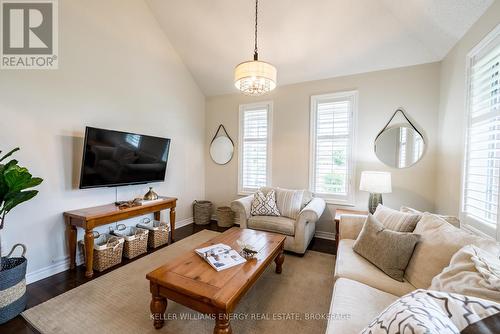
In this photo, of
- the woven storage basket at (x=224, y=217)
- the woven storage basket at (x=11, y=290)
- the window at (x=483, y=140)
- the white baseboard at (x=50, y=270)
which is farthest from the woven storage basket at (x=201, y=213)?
the window at (x=483, y=140)

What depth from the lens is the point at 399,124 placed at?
310 cm

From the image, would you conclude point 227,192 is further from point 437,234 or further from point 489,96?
point 489,96

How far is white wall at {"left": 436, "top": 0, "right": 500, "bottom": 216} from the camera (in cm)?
221

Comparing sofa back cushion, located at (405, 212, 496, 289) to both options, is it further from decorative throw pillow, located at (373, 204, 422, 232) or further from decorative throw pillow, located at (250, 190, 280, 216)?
decorative throw pillow, located at (250, 190, 280, 216)

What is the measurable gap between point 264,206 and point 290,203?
0.40m

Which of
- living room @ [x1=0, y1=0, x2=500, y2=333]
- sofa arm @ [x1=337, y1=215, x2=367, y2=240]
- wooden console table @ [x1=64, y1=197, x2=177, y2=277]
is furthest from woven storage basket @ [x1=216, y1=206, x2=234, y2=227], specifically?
sofa arm @ [x1=337, y1=215, x2=367, y2=240]

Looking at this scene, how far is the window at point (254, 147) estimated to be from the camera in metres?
4.02

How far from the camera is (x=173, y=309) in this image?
1.85 m

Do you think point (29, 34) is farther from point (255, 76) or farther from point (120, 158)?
point (255, 76)

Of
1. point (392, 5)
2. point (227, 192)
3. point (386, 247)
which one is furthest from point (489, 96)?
point (227, 192)

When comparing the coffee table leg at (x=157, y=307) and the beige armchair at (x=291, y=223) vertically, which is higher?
the beige armchair at (x=291, y=223)

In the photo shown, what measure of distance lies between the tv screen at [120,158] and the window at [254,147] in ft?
4.84

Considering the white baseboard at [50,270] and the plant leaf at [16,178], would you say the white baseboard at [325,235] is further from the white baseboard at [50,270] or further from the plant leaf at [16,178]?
the plant leaf at [16,178]

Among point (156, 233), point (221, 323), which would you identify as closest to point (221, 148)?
point (156, 233)
